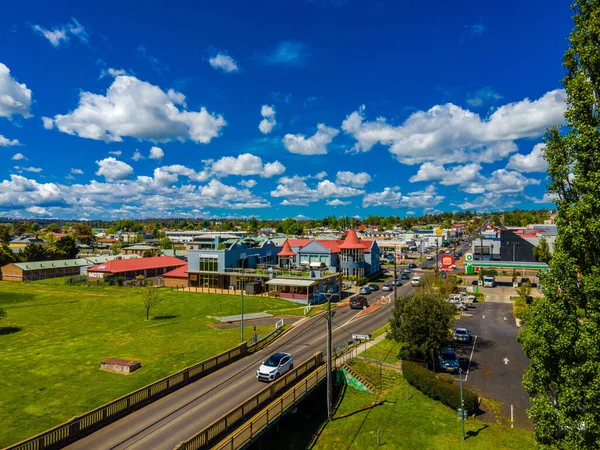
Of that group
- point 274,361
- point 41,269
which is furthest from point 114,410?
point 41,269

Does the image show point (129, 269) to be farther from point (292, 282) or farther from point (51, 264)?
point (292, 282)

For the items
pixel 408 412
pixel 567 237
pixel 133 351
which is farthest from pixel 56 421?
pixel 567 237

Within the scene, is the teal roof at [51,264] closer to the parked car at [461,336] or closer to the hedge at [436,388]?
the hedge at [436,388]

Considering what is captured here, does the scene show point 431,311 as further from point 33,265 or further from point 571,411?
point 33,265

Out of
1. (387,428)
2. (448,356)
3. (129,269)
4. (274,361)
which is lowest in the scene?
(387,428)

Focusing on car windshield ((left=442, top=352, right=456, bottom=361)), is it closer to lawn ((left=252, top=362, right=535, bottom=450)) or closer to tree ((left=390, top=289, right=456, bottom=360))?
tree ((left=390, top=289, right=456, bottom=360))
